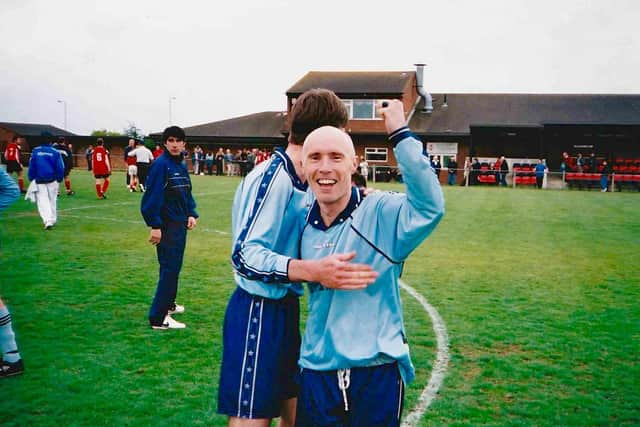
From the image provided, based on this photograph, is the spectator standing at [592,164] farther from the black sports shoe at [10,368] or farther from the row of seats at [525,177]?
the black sports shoe at [10,368]

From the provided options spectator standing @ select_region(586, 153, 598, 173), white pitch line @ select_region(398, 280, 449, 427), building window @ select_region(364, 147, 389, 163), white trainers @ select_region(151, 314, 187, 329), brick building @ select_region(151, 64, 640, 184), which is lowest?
white pitch line @ select_region(398, 280, 449, 427)

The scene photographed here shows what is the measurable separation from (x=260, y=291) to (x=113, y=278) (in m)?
7.38

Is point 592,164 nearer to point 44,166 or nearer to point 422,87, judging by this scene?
point 422,87

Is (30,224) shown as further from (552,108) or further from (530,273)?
(552,108)

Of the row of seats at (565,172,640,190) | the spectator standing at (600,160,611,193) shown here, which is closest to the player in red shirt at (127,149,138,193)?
the row of seats at (565,172,640,190)

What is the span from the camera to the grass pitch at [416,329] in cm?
490

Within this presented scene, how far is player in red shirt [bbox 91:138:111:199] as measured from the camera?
68.7ft

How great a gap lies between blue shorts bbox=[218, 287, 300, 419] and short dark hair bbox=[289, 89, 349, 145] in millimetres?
852

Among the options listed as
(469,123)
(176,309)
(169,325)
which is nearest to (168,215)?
(169,325)

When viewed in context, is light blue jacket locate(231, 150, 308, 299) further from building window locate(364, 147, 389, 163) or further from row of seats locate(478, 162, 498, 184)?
building window locate(364, 147, 389, 163)

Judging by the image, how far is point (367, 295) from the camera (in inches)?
97.4

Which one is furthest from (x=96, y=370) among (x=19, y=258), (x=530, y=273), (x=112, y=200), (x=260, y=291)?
(x=112, y=200)

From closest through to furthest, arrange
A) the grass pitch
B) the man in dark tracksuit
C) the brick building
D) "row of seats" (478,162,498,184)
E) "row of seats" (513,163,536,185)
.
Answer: the grass pitch → the man in dark tracksuit → "row of seats" (513,163,536,185) → "row of seats" (478,162,498,184) → the brick building

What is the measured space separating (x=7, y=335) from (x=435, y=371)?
406 cm
